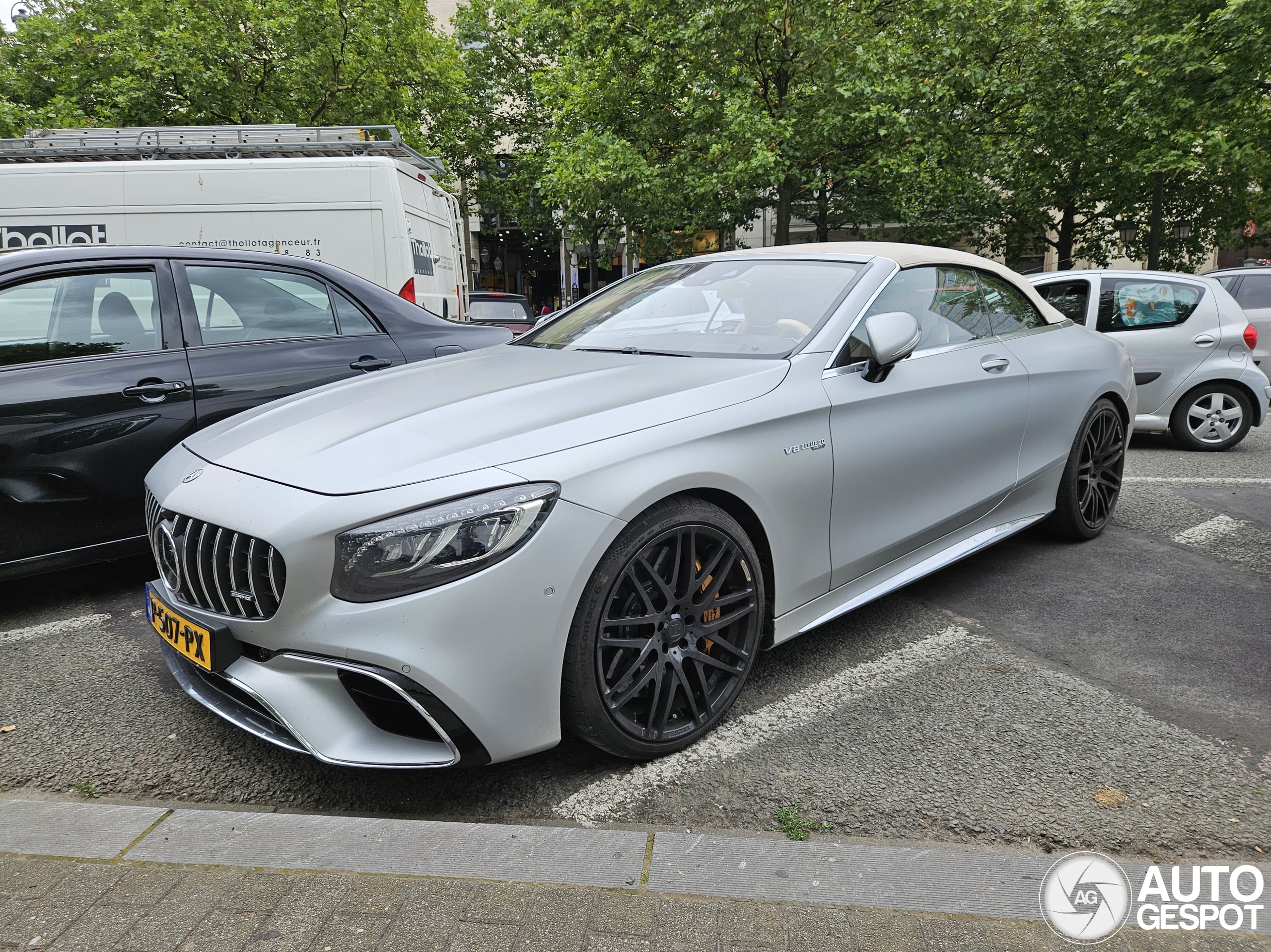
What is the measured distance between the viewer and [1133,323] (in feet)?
25.3

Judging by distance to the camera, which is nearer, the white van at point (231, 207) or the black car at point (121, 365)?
the black car at point (121, 365)

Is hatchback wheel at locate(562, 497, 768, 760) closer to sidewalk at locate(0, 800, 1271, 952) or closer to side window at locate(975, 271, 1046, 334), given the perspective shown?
sidewalk at locate(0, 800, 1271, 952)

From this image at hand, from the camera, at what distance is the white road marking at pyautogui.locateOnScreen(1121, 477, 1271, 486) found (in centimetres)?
627

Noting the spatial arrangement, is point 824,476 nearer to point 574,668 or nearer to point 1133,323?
point 574,668

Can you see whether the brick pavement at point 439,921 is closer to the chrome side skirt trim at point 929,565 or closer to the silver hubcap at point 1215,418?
the chrome side skirt trim at point 929,565

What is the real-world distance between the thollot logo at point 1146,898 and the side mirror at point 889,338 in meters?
1.60

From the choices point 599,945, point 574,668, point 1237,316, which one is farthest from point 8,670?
point 1237,316

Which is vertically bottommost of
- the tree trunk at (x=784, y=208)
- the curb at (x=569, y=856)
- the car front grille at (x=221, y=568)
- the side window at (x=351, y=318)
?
the curb at (x=569, y=856)

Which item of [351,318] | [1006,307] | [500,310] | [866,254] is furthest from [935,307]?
[500,310]

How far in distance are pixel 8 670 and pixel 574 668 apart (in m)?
2.32

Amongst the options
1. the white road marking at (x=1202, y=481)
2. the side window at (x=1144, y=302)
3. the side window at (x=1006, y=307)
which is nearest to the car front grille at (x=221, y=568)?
the side window at (x=1006, y=307)

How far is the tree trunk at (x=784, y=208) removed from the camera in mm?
18281

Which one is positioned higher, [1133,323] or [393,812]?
[1133,323]

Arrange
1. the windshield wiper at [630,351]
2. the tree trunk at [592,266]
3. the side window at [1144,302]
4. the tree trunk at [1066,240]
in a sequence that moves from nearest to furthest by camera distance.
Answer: the windshield wiper at [630,351], the side window at [1144,302], the tree trunk at [1066,240], the tree trunk at [592,266]
